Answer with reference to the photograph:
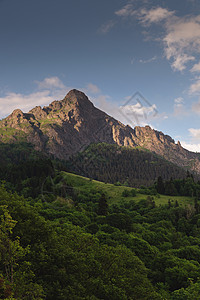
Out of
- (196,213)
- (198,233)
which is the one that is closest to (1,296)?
(198,233)

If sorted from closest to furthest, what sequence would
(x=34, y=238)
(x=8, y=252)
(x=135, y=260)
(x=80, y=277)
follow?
(x=8, y=252), (x=80, y=277), (x=34, y=238), (x=135, y=260)

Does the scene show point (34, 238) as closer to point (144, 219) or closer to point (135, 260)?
point (135, 260)

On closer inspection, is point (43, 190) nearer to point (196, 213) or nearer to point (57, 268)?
point (196, 213)

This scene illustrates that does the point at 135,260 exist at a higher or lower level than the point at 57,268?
lower

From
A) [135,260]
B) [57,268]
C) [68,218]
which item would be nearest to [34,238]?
[57,268]

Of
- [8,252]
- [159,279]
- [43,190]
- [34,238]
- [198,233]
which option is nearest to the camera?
[8,252]

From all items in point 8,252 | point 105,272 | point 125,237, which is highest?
point 8,252

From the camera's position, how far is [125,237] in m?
82.2

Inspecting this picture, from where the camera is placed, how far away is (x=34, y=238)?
152 ft

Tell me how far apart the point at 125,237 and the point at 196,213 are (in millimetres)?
87945

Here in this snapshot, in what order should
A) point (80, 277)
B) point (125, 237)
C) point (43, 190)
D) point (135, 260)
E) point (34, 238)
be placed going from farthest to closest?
1. point (43, 190)
2. point (125, 237)
3. point (135, 260)
4. point (34, 238)
5. point (80, 277)

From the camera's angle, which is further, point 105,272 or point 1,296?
point 105,272

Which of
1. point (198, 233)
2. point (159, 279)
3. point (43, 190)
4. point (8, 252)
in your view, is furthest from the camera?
point (43, 190)

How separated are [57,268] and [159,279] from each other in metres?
38.1
